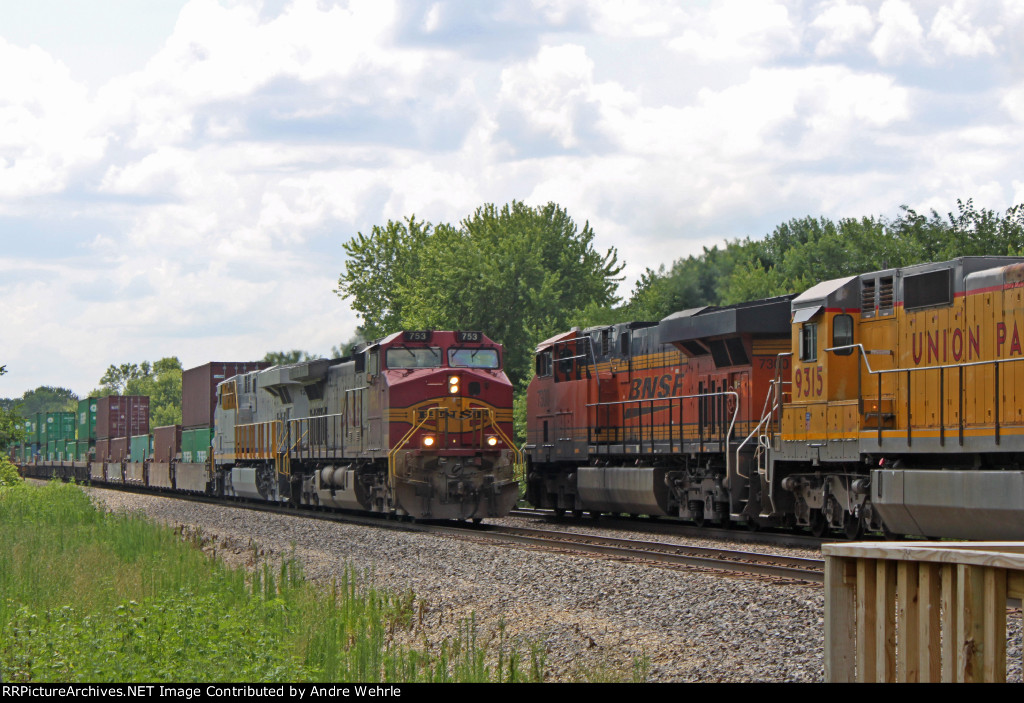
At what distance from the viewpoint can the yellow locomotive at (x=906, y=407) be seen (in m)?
13.1

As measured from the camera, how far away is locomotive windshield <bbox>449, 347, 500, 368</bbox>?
23.6m

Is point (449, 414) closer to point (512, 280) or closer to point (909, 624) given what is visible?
point (909, 624)

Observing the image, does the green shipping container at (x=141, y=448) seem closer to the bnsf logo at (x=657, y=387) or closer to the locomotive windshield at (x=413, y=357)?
the locomotive windshield at (x=413, y=357)

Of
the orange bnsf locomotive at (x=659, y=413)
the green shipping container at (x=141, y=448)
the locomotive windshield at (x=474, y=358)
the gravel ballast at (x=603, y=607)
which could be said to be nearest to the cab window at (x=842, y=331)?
the orange bnsf locomotive at (x=659, y=413)

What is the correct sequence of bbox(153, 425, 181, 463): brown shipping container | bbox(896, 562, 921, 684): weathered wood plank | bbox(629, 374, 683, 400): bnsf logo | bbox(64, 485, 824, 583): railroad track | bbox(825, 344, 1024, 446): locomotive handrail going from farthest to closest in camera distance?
1. bbox(153, 425, 181, 463): brown shipping container
2. bbox(629, 374, 683, 400): bnsf logo
3. bbox(64, 485, 824, 583): railroad track
4. bbox(825, 344, 1024, 446): locomotive handrail
5. bbox(896, 562, 921, 684): weathered wood plank

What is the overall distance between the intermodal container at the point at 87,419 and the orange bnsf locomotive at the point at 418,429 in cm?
3028

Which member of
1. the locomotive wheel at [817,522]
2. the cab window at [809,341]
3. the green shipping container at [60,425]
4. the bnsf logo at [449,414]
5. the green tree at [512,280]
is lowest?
the locomotive wheel at [817,522]

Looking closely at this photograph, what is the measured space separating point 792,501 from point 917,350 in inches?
137

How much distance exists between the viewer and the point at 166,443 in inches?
1719

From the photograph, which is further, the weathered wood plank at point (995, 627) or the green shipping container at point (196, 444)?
the green shipping container at point (196, 444)

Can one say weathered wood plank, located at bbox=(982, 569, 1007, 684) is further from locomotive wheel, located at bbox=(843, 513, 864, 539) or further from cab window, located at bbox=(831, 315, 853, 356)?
cab window, located at bbox=(831, 315, 853, 356)

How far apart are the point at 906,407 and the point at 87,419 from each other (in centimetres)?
4719

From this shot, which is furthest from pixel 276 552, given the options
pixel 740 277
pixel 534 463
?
pixel 740 277

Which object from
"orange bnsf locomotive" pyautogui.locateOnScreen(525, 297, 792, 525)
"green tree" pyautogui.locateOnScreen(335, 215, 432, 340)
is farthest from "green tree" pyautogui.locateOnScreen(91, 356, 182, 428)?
"orange bnsf locomotive" pyautogui.locateOnScreen(525, 297, 792, 525)
